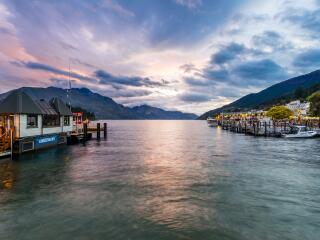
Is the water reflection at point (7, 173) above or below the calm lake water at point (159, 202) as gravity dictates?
above

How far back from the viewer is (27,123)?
32.3 meters

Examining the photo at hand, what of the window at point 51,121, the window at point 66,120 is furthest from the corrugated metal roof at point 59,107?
the window at point 51,121

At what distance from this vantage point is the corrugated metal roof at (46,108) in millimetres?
36353

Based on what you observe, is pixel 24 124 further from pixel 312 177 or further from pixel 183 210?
pixel 312 177

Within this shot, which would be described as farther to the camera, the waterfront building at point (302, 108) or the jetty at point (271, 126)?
the waterfront building at point (302, 108)

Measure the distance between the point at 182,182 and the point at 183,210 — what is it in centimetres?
638

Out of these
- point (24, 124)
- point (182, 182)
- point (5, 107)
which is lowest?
point (182, 182)

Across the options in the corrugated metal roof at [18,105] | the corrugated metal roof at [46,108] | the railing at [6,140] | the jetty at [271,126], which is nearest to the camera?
the railing at [6,140]

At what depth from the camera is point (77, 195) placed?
52.5 feet

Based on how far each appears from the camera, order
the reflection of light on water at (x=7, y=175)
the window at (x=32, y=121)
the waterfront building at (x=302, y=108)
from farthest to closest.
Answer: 1. the waterfront building at (x=302, y=108)
2. the window at (x=32, y=121)
3. the reflection of light on water at (x=7, y=175)

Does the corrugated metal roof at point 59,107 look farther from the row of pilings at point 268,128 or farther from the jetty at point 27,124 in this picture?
the row of pilings at point 268,128

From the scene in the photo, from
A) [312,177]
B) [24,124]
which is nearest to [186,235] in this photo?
[312,177]

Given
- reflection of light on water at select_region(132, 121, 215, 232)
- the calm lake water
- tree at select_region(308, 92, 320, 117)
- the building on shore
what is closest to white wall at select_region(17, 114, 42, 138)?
the building on shore

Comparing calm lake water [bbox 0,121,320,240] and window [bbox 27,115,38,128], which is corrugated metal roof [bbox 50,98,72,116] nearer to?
window [bbox 27,115,38,128]
